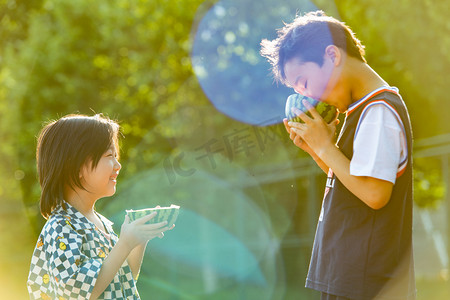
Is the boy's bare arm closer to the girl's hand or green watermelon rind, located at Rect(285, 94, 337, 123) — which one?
green watermelon rind, located at Rect(285, 94, 337, 123)

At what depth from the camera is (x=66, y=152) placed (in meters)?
2.18

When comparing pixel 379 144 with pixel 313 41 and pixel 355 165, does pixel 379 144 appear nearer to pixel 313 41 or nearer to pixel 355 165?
pixel 355 165

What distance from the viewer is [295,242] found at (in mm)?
8602

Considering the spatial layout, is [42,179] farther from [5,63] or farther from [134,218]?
[5,63]

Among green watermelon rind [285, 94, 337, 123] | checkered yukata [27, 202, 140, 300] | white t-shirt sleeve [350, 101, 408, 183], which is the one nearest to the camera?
white t-shirt sleeve [350, 101, 408, 183]

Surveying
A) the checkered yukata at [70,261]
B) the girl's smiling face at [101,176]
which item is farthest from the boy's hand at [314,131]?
the checkered yukata at [70,261]

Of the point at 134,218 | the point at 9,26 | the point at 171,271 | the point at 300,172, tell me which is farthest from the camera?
the point at 171,271

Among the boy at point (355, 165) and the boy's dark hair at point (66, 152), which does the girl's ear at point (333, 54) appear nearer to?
the boy at point (355, 165)

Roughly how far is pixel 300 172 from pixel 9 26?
5.31 m

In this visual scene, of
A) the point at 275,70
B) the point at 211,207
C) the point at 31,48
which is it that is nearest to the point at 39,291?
the point at 275,70

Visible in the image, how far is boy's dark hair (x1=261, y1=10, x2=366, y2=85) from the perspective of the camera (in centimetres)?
201

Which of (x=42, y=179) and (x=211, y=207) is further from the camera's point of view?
(x=211, y=207)

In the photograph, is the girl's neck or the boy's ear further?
the girl's neck

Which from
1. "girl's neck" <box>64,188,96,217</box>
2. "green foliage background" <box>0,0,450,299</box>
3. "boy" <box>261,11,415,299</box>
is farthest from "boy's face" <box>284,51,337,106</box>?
"green foliage background" <box>0,0,450,299</box>
